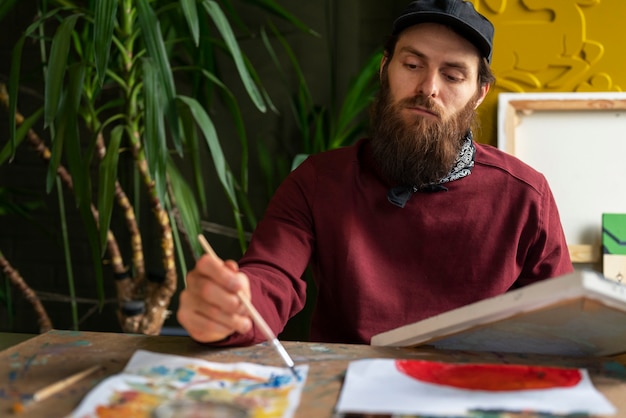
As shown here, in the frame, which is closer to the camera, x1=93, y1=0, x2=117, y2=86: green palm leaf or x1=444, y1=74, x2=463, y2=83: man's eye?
x1=444, y1=74, x2=463, y2=83: man's eye

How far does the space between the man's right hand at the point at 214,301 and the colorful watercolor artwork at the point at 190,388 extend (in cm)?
5

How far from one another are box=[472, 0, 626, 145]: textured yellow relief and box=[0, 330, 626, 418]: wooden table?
3.52ft

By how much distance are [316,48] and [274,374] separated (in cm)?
207

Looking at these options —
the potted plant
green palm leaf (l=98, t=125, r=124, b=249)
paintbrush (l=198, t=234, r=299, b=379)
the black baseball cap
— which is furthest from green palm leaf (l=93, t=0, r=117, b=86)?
paintbrush (l=198, t=234, r=299, b=379)

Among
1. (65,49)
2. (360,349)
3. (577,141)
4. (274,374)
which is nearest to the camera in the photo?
(274,374)

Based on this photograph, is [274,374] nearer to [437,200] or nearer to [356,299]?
[356,299]

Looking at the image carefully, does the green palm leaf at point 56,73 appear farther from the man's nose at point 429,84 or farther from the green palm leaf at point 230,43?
the man's nose at point 429,84

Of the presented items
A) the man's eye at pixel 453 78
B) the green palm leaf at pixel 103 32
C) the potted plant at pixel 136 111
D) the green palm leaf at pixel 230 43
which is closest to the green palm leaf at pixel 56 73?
the potted plant at pixel 136 111

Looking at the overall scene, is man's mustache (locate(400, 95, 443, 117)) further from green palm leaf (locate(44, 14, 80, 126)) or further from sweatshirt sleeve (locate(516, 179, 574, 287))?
green palm leaf (locate(44, 14, 80, 126))

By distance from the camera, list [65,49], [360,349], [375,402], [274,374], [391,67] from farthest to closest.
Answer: [65,49]
[391,67]
[360,349]
[274,374]
[375,402]

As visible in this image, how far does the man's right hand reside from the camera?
2.85 feet

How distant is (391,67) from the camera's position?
1.46 meters

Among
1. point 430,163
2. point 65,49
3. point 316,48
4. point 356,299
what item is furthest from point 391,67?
point 316,48

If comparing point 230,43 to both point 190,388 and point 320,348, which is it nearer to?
point 320,348
